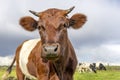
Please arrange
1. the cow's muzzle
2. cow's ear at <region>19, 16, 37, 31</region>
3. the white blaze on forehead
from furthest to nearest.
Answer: the white blaze on forehead
cow's ear at <region>19, 16, 37, 31</region>
the cow's muzzle

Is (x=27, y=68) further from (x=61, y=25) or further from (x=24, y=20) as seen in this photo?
(x=61, y=25)

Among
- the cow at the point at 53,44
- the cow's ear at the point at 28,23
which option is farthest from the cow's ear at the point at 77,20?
the cow's ear at the point at 28,23

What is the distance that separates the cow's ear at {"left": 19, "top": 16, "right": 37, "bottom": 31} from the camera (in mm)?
8688

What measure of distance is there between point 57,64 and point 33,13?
1.37 metres

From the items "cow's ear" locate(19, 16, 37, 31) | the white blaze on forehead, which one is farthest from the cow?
the white blaze on forehead

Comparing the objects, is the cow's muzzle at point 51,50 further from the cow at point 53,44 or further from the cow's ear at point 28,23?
the cow's ear at point 28,23

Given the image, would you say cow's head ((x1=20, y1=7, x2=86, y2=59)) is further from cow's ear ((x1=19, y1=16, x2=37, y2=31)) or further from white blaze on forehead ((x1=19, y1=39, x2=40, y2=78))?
white blaze on forehead ((x1=19, y1=39, x2=40, y2=78))

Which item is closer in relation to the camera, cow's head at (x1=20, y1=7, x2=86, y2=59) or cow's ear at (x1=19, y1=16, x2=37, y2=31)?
cow's head at (x1=20, y1=7, x2=86, y2=59)

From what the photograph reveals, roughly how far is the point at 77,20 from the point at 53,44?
1.98m

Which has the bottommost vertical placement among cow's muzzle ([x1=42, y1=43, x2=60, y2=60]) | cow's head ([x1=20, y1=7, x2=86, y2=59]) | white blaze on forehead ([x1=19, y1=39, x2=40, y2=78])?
white blaze on forehead ([x1=19, y1=39, x2=40, y2=78])

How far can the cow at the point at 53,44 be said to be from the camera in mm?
7320

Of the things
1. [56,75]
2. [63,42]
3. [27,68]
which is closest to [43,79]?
[56,75]

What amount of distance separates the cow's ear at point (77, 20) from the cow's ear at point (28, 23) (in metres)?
0.90

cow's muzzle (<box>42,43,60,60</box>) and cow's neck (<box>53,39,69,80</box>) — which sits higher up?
cow's muzzle (<box>42,43,60,60</box>)
